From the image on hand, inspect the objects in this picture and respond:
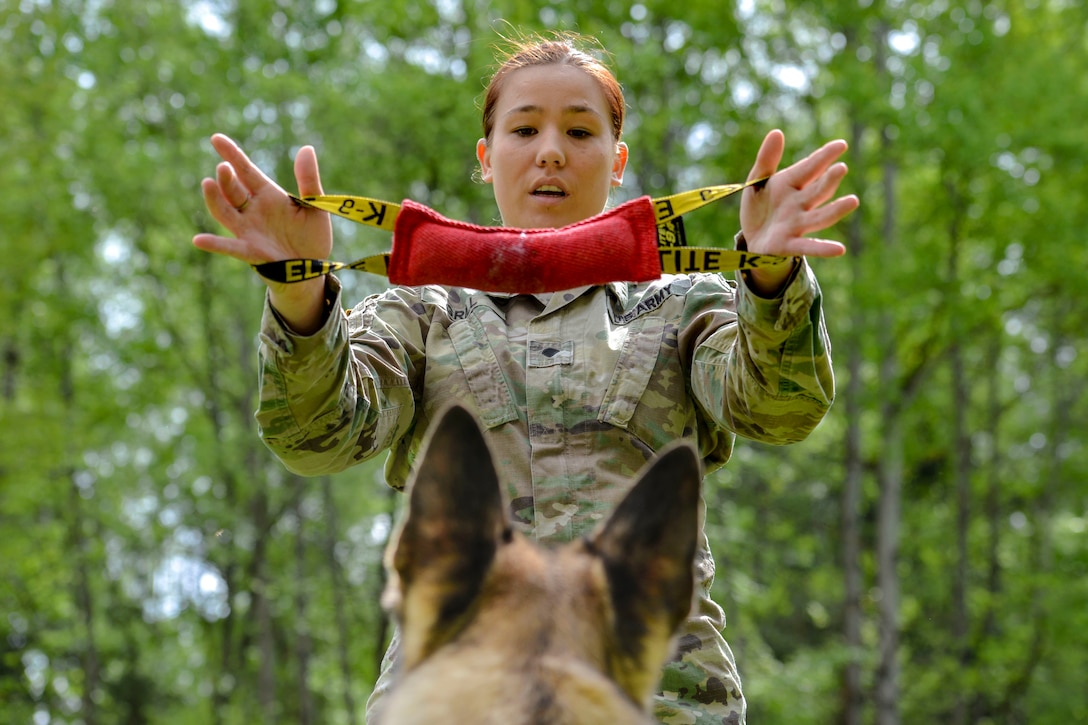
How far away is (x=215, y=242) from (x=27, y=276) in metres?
24.9

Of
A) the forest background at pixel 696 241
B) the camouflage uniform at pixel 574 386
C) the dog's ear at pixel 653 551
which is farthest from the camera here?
the forest background at pixel 696 241

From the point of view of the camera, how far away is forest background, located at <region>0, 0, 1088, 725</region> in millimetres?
21688

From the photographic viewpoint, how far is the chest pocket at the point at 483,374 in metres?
3.56

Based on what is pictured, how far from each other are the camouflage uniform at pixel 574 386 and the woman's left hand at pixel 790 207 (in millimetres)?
120

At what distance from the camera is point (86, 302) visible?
26.6 meters

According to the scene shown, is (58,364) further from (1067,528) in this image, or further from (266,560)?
(1067,528)

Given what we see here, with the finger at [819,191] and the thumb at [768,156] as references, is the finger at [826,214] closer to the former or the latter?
the finger at [819,191]

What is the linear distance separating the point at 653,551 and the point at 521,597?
29 cm

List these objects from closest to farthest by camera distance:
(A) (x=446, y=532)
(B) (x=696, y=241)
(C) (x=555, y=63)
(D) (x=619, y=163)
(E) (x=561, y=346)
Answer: (A) (x=446, y=532) < (E) (x=561, y=346) < (C) (x=555, y=63) < (D) (x=619, y=163) < (B) (x=696, y=241)

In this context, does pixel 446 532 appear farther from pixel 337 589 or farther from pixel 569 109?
pixel 337 589

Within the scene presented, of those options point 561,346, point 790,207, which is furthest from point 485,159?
point 790,207

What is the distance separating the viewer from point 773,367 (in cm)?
311

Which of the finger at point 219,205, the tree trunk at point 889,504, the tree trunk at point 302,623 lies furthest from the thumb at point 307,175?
the tree trunk at point 302,623

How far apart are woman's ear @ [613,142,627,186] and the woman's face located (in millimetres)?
286
